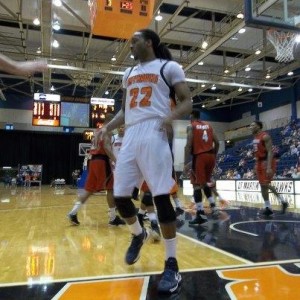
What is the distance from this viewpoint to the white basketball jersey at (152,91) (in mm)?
2738

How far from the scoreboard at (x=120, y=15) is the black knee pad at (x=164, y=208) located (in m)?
4.57

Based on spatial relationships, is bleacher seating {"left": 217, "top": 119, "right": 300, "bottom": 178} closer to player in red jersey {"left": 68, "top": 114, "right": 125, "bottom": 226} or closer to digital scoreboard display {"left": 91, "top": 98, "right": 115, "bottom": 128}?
digital scoreboard display {"left": 91, "top": 98, "right": 115, "bottom": 128}

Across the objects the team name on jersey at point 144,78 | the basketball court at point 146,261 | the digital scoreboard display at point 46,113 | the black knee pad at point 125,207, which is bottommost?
the basketball court at point 146,261

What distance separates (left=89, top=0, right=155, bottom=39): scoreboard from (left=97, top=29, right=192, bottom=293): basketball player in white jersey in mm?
3658

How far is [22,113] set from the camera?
27.5 metres

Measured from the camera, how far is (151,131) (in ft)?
8.78

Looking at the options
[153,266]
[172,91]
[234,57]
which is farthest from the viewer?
[234,57]

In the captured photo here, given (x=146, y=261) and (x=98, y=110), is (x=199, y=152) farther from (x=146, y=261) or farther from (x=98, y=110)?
(x=98, y=110)

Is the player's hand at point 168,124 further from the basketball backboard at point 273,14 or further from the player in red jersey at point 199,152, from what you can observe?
the basketball backboard at point 273,14

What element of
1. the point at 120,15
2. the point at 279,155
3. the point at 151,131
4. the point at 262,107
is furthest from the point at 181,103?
the point at 262,107

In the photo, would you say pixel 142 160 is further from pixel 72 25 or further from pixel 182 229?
pixel 72 25

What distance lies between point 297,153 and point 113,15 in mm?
13424

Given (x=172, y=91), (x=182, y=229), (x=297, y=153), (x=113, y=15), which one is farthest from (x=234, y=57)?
(x=172, y=91)

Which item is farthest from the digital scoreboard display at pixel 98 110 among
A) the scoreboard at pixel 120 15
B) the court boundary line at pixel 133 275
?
the court boundary line at pixel 133 275
